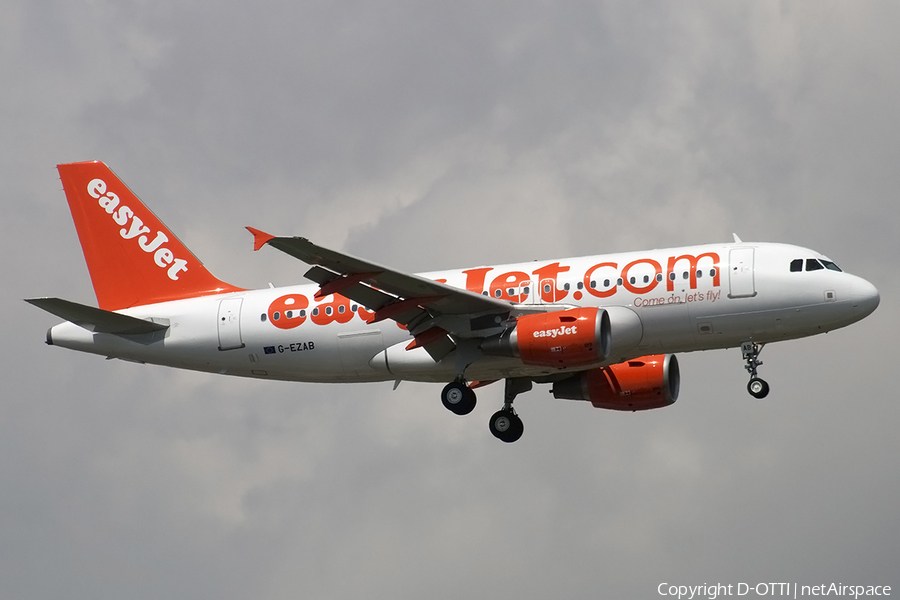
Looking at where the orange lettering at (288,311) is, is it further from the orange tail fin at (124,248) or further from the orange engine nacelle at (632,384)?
the orange engine nacelle at (632,384)

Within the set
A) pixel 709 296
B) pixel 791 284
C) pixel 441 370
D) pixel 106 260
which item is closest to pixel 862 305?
pixel 791 284

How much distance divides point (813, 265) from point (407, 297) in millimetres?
12093

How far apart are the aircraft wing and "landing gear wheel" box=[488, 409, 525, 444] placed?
Answer: 5.09 m

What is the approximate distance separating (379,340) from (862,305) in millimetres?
14735

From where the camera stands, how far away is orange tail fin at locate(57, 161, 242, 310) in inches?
1806

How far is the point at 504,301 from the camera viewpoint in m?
39.9

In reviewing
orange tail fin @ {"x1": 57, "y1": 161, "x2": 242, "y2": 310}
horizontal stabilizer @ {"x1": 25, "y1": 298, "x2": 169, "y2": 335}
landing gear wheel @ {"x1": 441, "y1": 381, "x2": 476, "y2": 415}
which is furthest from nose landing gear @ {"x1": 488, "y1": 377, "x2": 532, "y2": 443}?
horizontal stabilizer @ {"x1": 25, "y1": 298, "x2": 169, "y2": 335}

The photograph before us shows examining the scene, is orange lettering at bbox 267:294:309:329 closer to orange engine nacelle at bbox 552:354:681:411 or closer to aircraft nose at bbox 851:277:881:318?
orange engine nacelle at bbox 552:354:681:411

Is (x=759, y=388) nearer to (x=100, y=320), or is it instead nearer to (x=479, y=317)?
(x=479, y=317)

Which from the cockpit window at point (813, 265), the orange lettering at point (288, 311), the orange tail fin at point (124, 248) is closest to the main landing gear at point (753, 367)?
the cockpit window at point (813, 265)

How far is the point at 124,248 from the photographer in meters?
47.0

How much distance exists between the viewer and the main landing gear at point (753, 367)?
39.2 meters

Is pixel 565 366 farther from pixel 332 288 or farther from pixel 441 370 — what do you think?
pixel 332 288

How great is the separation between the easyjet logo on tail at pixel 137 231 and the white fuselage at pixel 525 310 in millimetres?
1744
